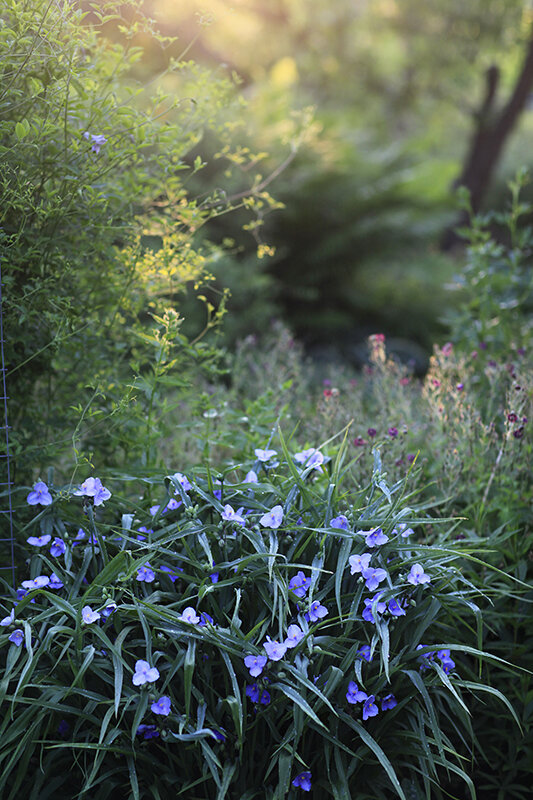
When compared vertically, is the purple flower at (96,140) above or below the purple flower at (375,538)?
above

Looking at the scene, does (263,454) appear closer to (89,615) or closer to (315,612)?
(315,612)

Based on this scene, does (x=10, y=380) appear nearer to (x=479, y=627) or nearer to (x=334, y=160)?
(x=479, y=627)

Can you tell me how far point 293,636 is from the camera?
5.64 feet

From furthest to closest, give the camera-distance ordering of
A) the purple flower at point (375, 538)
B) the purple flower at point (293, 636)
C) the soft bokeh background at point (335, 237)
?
the soft bokeh background at point (335, 237), the purple flower at point (375, 538), the purple flower at point (293, 636)

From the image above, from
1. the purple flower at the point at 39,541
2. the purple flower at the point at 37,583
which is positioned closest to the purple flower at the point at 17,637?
the purple flower at the point at 37,583

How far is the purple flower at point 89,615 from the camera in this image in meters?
1.68

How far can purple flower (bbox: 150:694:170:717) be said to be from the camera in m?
1.59

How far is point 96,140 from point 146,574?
1262 mm

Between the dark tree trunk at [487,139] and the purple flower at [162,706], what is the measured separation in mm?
8987

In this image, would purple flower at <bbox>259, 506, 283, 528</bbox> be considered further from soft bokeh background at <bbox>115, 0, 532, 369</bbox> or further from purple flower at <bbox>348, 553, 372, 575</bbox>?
soft bokeh background at <bbox>115, 0, 532, 369</bbox>

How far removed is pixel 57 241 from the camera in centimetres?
225

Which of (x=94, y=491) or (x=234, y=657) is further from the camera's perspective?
(x=94, y=491)

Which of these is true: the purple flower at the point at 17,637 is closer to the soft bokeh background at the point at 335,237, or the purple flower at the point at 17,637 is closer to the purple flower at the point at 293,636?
the purple flower at the point at 293,636

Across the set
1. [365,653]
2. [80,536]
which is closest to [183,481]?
[80,536]
